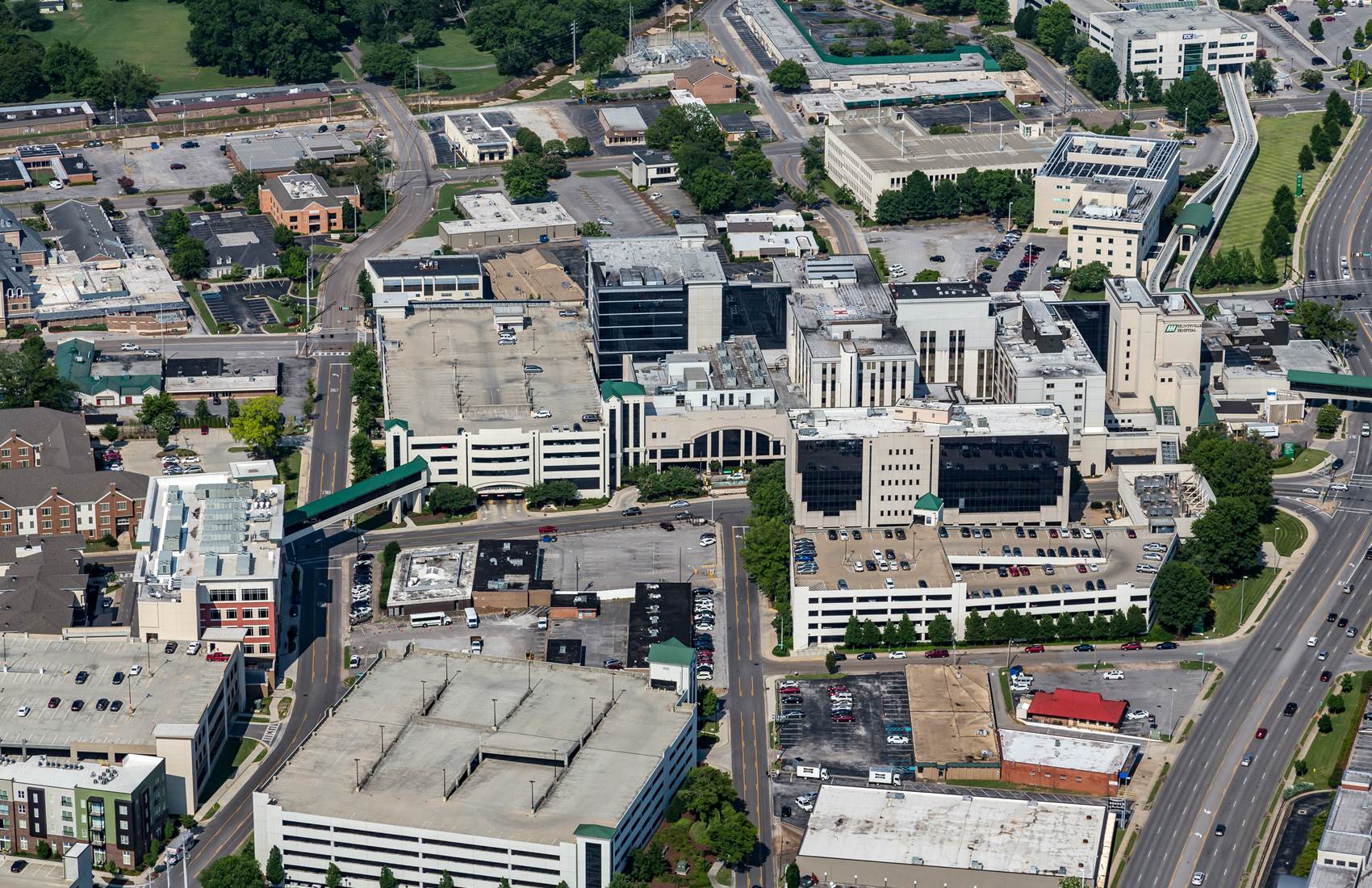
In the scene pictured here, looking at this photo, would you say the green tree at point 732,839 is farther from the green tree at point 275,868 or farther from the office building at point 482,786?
the green tree at point 275,868

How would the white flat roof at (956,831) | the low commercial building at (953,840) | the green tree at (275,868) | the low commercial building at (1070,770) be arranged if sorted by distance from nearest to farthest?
the green tree at (275,868) → the low commercial building at (953,840) → the white flat roof at (956,831) → the low commercial building at (1070,770)

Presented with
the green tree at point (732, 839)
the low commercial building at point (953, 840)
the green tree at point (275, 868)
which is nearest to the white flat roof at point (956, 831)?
the low commercial building at point (953, 840)

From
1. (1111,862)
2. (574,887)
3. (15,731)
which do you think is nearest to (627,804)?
(574,887)

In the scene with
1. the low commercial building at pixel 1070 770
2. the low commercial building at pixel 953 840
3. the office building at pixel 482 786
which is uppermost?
the office building at pixel 482 786

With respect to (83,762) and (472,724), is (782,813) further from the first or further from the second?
(83,762)

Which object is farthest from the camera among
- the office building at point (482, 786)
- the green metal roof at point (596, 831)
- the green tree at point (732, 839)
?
the green tree at point (732, 839)

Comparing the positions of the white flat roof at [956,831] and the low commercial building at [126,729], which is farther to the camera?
the low commercial building at [126,729]

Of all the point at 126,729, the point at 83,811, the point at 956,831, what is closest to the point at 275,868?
the point at 83,811

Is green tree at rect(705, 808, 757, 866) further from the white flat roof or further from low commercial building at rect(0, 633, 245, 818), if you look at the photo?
low commercial building at rect(0, 633, 245, 818)

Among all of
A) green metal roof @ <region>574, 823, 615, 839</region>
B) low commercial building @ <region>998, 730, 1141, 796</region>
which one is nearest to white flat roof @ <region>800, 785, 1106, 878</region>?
low commercial building @ <region>998, 730, 1141, 796</region>
